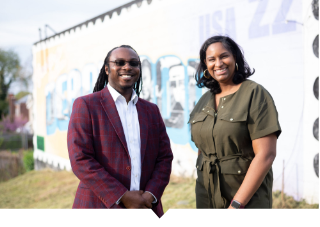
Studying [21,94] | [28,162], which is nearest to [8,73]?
[28,162]

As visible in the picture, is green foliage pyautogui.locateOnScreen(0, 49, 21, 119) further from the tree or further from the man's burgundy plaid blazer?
the man's burgundy plaid blazer

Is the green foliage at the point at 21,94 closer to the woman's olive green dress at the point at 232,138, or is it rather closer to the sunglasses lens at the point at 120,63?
the sunglasses lens at the point at 120,63

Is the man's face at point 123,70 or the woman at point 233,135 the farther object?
the man's face at point 123,70

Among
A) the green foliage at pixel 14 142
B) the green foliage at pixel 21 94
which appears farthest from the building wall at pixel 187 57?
the green foliage at pixel 21 94

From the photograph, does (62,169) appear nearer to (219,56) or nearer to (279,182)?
(279,182)

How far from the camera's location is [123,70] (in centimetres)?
168

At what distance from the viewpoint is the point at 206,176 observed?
1756mm

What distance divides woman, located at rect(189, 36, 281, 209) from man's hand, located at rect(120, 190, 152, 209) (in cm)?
40

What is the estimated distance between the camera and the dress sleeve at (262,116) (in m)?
1.54

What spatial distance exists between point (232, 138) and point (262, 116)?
19 cm

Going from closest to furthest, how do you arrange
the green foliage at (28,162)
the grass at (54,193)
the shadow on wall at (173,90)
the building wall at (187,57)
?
1. the building wall at (187,57)
2. the grass at (54,193)
3. the shadow on wall at (173,90)
4. the green foliage at (28,162)

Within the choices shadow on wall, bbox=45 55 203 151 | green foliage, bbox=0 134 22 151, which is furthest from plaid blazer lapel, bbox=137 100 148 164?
green foliage, bbox=0 134 22 151

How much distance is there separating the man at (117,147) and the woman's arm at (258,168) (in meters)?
0.46
